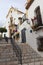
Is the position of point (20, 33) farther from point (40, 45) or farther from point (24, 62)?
point (24, 62)

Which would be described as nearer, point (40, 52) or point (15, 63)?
point (15, 63)

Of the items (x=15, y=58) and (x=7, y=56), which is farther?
(x=7, y=56)

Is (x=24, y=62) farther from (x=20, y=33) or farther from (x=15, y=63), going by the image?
(x=20, y=33)

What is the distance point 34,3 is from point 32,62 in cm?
465

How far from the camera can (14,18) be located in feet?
58.5

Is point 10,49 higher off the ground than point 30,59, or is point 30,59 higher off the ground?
point 10,49

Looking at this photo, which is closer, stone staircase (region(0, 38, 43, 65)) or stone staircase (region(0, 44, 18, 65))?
stone staircase (region(0, 44, 18, 65))

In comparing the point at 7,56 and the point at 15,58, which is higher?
the point at 7,56

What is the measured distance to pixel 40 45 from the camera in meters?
8.73

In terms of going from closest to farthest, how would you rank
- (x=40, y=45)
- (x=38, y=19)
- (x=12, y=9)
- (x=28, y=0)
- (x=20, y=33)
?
(x=40, y=45), (x=38, y=19), (x=28, y=0), (x=20, y=33), (x=12, y=9)

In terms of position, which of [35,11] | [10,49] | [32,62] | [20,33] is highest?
[35,11]

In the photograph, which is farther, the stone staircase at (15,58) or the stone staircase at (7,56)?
the stone staircase at (15,58)

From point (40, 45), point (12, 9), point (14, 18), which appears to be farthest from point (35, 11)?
point (12, 9)

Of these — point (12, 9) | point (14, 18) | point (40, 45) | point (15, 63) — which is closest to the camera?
point (15, 63)
